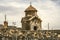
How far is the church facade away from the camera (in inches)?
1880

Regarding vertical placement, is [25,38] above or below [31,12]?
below

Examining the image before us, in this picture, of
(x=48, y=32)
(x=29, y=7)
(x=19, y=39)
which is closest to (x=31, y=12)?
(x=29, y=7)

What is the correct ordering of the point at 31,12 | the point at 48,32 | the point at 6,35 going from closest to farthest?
1. the point at 6,35
2. the point at 48,32
3. the point at 31,12

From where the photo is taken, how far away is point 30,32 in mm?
49719

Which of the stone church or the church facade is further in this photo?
the stone church

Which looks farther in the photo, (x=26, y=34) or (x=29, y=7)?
(x=29, y=7)

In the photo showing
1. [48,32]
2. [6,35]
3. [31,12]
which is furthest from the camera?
[31,12]

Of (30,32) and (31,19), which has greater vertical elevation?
(31,19)

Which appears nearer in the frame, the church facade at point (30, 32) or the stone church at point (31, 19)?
the church facade at point (30, 32)

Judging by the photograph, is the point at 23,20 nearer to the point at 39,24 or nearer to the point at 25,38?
the point at 39,24

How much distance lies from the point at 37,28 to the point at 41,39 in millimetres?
9595

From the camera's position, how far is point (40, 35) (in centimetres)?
4931

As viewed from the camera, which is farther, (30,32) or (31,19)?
(31,19)

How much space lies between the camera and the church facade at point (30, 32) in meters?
47.8
